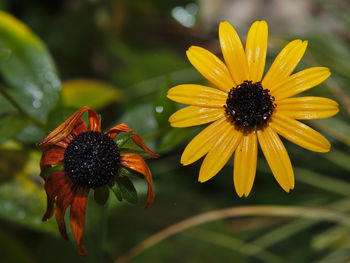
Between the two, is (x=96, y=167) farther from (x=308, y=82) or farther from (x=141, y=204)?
(x=141, y=204)

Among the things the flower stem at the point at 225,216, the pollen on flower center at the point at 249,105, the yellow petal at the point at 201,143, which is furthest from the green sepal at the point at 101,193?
the flower stem at the point at 225,216

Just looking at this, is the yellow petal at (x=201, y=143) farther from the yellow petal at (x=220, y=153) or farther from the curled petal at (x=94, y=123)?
the curled petal at (x=94, y=123)

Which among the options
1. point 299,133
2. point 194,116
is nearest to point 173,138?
point 194,116

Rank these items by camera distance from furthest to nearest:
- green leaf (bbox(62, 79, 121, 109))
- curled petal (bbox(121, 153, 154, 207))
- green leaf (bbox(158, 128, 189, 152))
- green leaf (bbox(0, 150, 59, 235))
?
green leaf (bbox(62, 79, 121, 109))
green leaf (bbox(0, 150, 59, 235))
green leaf (bbox(158, 128, 189, 152))
curled petal (bbox(121, 153, 154, 207))

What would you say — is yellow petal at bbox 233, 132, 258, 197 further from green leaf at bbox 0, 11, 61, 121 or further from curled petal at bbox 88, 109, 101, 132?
green leaf at bbox 0, 11, 61, 121

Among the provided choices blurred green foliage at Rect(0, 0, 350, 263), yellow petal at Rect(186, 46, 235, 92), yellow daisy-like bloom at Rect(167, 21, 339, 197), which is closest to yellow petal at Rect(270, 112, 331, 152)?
yellow daisy-like bloom at Rect(167, 21, 339, 197)

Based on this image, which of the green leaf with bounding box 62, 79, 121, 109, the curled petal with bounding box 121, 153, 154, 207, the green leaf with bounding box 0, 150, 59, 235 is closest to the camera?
the curled petal with bounding box 121, 153, 154, 207

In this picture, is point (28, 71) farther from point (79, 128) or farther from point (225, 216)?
point (225, 216)
